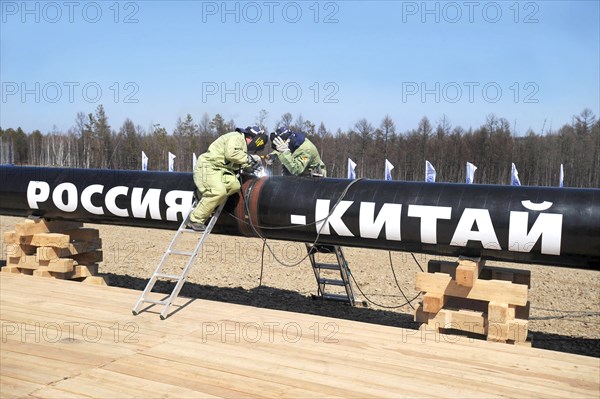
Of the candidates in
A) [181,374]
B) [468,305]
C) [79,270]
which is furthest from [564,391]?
[79,270]

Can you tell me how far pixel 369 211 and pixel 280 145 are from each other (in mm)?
2423

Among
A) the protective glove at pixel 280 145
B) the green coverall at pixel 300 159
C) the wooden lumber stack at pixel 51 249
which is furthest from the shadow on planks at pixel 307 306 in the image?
the protective glove at pixel 280 145

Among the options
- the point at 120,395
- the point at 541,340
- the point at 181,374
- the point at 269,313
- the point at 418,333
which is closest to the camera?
the point at 120,395

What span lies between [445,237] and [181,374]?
Result: 351 centimetres

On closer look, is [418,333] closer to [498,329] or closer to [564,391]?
[498,329]

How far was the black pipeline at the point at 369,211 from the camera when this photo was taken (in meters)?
6.55

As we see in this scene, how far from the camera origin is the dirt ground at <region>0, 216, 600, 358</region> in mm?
9320

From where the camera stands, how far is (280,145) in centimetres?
924

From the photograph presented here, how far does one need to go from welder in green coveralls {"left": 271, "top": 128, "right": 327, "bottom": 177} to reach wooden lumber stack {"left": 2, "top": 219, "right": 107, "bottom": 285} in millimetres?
3378

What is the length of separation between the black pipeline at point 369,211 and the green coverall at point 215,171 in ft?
1.66

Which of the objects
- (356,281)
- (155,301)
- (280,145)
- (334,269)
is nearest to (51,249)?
(155,301)

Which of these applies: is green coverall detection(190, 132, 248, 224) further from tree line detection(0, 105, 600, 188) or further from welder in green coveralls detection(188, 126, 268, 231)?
tree line detection(0, 105, 600, 188)

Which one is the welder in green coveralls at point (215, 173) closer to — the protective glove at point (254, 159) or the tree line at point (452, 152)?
the protective glove at point (254, 159)

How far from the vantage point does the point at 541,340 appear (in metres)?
8.45
